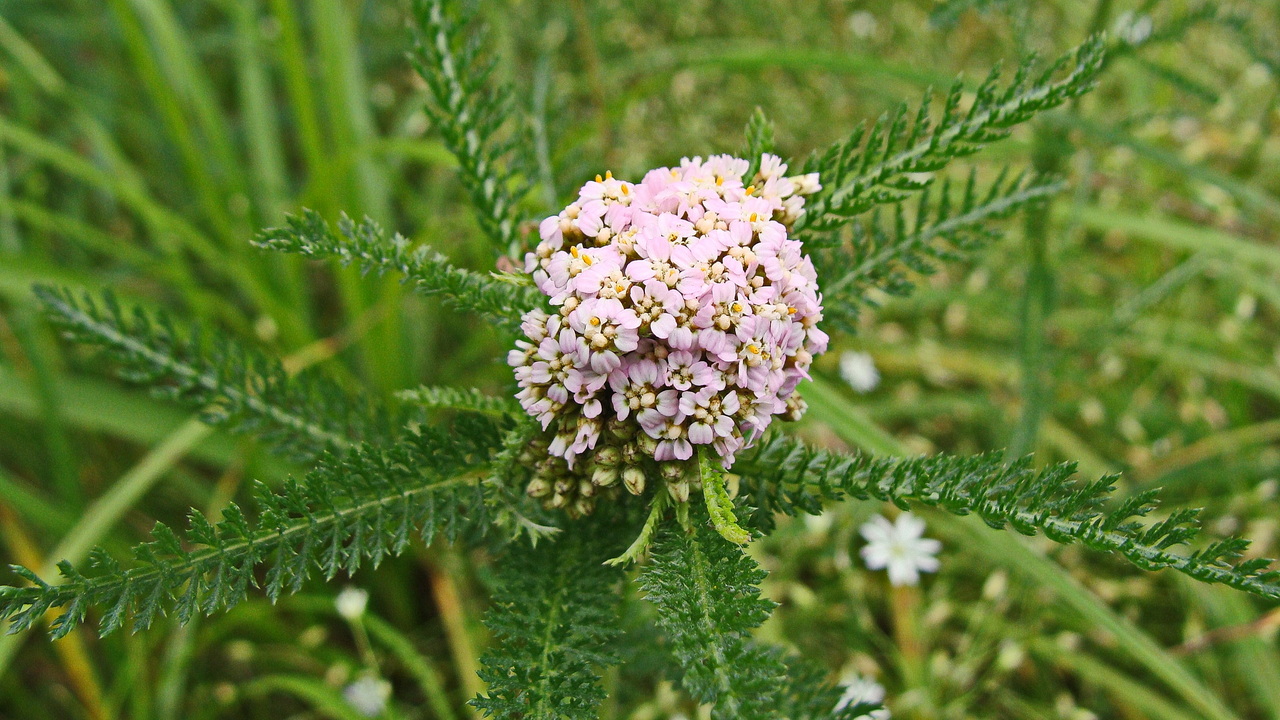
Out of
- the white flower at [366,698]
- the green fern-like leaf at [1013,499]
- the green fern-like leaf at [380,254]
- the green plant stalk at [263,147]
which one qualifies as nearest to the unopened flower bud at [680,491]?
the green fern-like leaf at [1013,499]

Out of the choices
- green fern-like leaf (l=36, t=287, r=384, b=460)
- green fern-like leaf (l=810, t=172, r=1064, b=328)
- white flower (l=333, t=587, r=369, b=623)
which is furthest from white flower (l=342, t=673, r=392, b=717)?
green fern-like leaf (l=810, t=172, r=1064, b=328)

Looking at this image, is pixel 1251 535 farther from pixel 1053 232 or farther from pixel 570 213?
pixel 570 213

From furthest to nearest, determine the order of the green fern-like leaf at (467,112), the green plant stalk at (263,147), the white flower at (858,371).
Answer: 1. the green plant stalk at (263,147)
2. the white flower at (858,371)
3. the green fern-like leaf at (467,112)

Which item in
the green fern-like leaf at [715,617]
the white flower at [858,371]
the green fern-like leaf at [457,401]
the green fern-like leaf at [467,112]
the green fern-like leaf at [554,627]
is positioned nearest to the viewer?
the green fern-like leaf at [715,617]

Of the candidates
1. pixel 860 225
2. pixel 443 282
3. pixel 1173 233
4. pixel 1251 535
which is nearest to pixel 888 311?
pixel 1173 233

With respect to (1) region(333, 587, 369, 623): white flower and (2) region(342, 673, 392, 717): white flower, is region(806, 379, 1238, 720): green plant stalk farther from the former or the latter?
(2) region(342, 673, 392, 717): white flower

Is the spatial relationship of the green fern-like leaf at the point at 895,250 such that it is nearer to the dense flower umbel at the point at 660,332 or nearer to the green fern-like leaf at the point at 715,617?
the dense flower umbel at the point at 660,332
